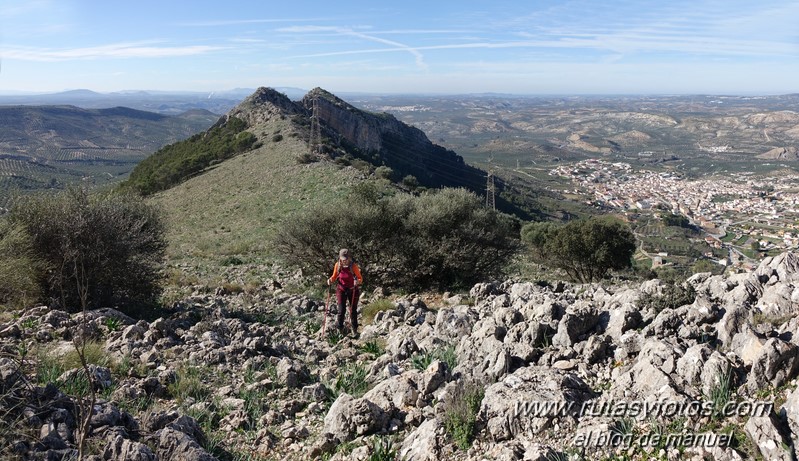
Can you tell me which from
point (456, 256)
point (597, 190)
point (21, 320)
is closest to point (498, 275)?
point (456, 256)

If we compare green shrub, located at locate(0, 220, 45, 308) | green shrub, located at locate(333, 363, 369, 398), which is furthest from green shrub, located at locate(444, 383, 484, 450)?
green shrub, located at locate(0, 220, 45, 308)

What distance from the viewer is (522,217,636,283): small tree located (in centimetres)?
1955

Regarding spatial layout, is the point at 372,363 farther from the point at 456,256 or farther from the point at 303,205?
the point at 303,205

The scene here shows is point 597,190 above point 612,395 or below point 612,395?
below

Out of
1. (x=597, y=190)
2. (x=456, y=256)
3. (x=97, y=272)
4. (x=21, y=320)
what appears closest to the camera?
(x=21, y=320)

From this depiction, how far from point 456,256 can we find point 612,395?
29.7ft

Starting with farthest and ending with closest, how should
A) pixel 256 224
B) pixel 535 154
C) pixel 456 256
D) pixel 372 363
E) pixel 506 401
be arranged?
pixel 535 154 < pixel 256 224 < pixel 456 256 < pixel 372 363 < pixel 506 401

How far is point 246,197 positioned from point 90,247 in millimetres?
24086

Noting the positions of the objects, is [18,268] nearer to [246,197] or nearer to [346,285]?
[346,285]

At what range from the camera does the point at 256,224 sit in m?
26.9

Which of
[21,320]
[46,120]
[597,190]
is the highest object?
[46,120]

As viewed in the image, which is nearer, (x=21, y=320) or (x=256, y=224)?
(x=21, y=320)

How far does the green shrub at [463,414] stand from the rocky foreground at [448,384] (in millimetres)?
20

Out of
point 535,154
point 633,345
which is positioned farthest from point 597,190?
point 633,345
